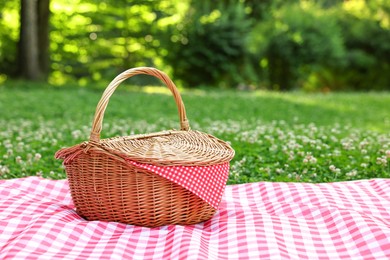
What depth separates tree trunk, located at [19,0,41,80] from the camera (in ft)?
50.6

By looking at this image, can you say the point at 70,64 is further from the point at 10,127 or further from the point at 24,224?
the point at 24,224

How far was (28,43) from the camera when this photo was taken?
1580 centimetres

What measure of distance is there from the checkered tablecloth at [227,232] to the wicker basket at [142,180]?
0.36 ft

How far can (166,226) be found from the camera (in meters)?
3.71

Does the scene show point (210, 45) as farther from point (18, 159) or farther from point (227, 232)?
point (227, 232)

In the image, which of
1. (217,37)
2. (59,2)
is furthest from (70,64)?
(217,37)

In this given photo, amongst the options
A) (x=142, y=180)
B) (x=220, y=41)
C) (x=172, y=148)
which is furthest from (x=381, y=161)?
(x=220, y=41)

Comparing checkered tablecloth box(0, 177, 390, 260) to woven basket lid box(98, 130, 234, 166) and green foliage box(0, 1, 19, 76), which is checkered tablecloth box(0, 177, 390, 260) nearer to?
woven basket lid box(98, 130, 234, 166)

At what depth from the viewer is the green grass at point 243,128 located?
18.7 feet

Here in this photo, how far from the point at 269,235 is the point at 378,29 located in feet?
73.4

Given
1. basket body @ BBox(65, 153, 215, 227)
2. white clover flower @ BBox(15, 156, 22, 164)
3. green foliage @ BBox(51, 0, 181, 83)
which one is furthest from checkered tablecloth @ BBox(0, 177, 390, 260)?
green foliage @ BBox(51, 0, 181, 83)

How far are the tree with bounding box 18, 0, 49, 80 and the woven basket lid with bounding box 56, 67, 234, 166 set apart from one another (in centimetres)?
1225

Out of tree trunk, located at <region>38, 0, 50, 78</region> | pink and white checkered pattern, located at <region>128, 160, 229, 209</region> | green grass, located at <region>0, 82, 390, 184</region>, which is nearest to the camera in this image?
pink and white checkered pattern, located at <region>128, 160, 229, 209</region>

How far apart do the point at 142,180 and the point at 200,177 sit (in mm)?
379
